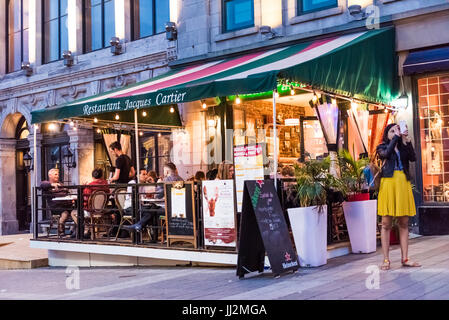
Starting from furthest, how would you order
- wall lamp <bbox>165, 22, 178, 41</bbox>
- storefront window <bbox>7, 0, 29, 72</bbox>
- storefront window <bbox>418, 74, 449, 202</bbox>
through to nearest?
storefront window <bbox>7, 0, 29, 72</bbox>, wall lamp <bbox>165, 22, 178, 41</bbox>, storefront window <bbox>418, 74, 449, 202</bbox>

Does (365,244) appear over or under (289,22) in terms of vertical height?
under

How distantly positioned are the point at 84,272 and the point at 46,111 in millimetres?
3520

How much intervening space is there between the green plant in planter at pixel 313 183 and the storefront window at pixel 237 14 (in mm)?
6050

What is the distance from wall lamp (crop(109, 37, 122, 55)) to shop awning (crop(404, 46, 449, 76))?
7.93m

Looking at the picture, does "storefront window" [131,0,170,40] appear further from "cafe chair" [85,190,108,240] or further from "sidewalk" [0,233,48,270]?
"sidewalk" [0,233,48,270]

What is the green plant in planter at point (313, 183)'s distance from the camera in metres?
8.26

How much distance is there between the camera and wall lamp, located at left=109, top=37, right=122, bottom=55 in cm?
1595

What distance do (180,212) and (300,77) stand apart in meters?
2.81

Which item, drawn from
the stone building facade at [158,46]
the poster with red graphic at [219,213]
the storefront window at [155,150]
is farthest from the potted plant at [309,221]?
the storefront window at [155,150]

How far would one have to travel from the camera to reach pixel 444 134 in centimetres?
1148

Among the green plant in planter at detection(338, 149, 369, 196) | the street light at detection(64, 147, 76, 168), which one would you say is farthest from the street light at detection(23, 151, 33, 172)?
the green plant in planter at detection(338, 149, 369, 196)

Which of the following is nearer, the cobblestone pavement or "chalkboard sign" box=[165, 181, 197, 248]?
Answer: the cobblestone pavement
